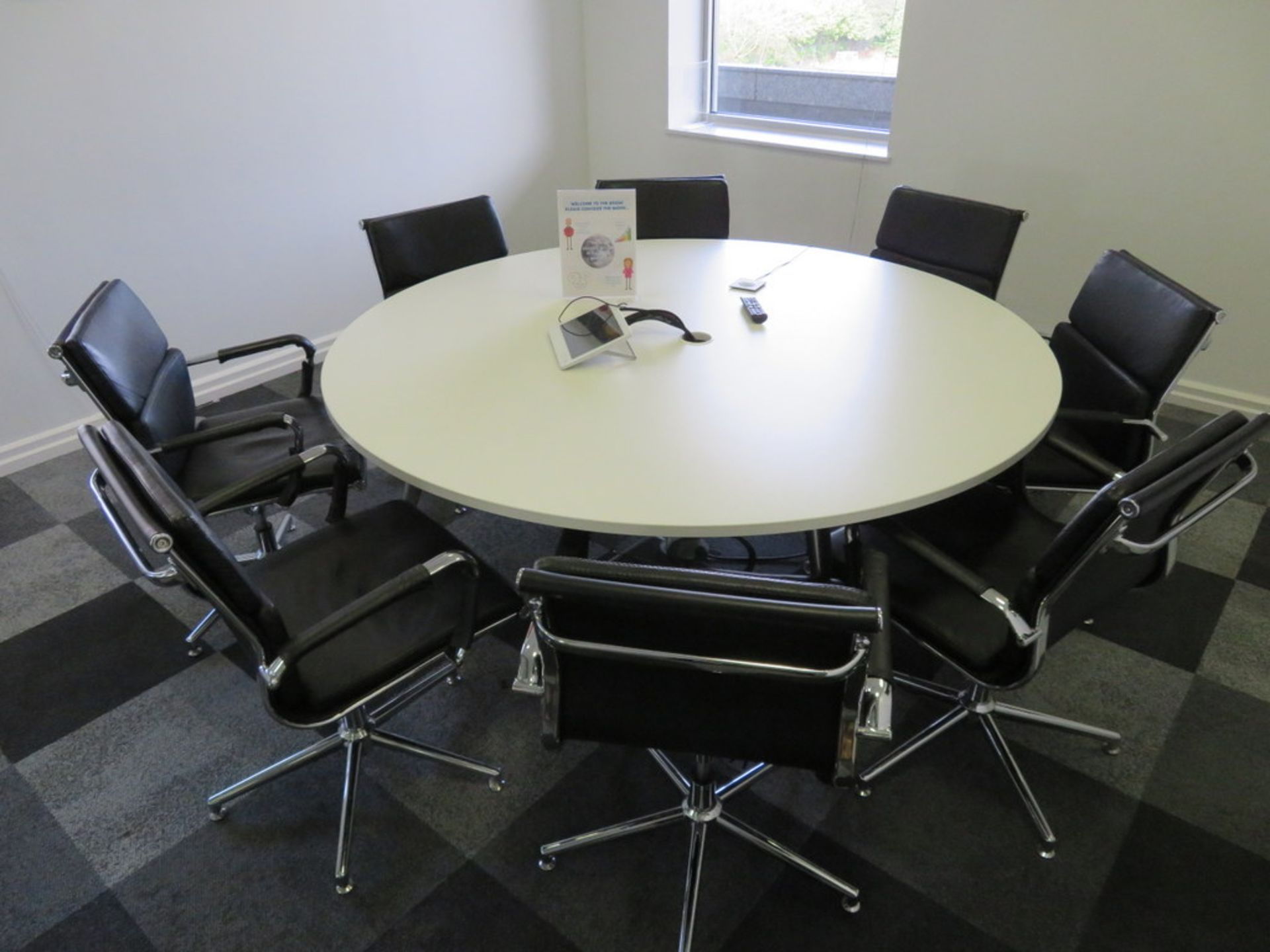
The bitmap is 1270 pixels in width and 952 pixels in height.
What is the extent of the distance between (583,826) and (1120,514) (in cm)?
115

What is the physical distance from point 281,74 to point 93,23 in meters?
0.65

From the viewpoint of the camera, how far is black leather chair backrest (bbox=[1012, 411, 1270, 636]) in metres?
1.11

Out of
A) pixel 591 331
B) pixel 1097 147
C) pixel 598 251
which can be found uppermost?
pixel 1097 147

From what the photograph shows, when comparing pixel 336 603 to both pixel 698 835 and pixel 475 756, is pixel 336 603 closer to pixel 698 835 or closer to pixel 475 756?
pixel 475 756

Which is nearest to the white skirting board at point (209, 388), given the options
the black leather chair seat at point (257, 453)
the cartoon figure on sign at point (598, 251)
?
the black leather chair seat at point (257, 453)

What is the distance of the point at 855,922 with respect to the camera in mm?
1451

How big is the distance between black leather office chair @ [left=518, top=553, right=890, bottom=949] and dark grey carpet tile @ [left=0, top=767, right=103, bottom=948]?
3.55ft

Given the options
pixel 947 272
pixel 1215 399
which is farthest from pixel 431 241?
pixel 1215 399

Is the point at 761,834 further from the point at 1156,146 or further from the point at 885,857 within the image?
the point at 1156,146

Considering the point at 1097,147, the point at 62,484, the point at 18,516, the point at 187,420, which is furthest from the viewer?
the point at 1097,147

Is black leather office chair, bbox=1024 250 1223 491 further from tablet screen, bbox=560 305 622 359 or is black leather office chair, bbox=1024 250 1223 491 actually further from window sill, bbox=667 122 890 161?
window sill, bbox=667 122 890 161

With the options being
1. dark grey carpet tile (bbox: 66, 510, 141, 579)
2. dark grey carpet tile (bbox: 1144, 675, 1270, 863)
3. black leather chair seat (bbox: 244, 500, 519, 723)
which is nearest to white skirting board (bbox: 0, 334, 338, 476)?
dark grey carpet tile (bbox: 66, 510, 141, 579)

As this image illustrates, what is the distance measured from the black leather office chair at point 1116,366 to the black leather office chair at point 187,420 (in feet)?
5.42

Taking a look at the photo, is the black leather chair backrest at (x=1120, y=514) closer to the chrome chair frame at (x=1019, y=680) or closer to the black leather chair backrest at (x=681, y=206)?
the chrome chair frame at (x=1019, y=680)
